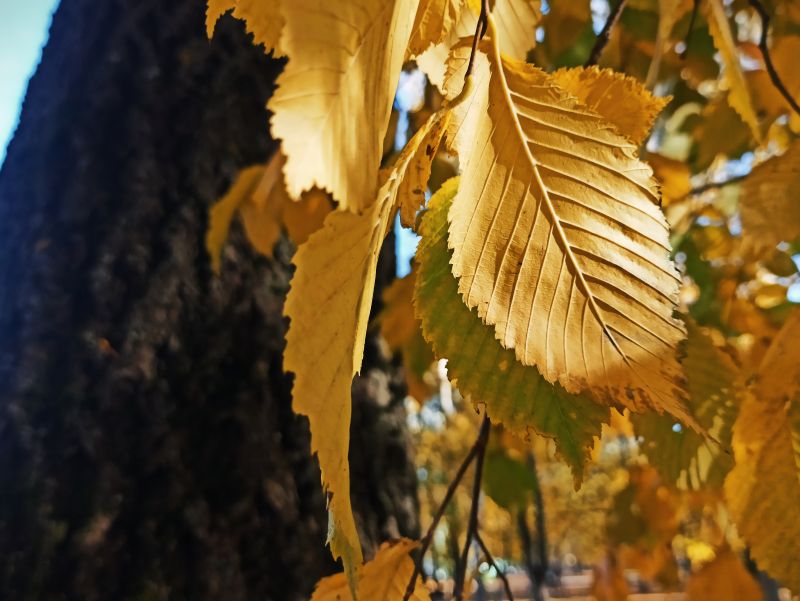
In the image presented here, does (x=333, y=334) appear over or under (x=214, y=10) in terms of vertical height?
under

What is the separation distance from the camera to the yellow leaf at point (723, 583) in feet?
2.09

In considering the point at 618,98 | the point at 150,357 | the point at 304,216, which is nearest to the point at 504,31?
the point at 618,98

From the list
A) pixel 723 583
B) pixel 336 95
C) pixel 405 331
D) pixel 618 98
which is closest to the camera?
pixel 336 95

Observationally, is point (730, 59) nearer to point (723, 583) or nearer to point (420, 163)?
point (420, 163)

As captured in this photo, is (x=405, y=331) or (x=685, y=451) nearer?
(x=685, y=451)

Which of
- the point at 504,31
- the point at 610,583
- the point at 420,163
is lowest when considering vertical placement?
the point at 610,583

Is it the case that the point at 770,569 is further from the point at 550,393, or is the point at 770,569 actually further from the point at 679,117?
the point at 679,117

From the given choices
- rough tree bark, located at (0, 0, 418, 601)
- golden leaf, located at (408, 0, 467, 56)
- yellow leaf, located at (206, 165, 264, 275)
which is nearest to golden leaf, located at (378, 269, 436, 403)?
rough tree bark, located at (0, 0, 418, 601)

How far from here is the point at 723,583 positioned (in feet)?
2.12

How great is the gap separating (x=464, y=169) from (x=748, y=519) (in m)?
0.28

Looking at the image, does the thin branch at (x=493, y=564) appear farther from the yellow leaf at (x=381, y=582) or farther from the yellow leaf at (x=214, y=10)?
the yellow leaf at (x=214, y=10)

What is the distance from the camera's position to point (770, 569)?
35cm

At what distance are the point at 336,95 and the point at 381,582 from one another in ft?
1.01

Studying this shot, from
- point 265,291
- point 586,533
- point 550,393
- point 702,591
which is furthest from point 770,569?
point 586,533
